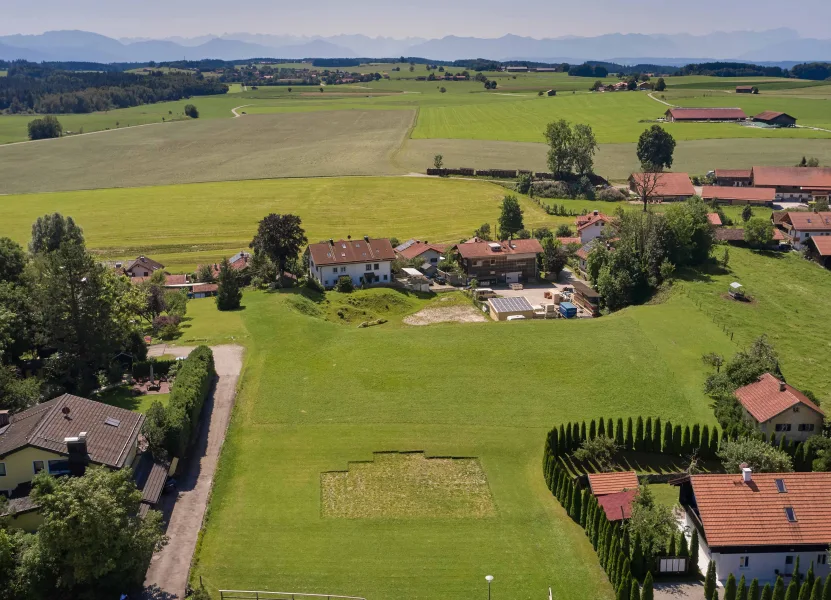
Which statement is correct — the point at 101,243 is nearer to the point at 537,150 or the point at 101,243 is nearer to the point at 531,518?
the point at 531,518

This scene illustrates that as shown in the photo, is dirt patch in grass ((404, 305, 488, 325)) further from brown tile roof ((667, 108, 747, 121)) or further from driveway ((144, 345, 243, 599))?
brown tile roof ((667, 108, 747, 121))

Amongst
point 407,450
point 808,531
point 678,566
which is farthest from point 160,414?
point 808,531

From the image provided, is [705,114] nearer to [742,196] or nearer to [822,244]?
[742,196]

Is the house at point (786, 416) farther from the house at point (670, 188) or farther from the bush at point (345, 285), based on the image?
the house at point (670, 188)

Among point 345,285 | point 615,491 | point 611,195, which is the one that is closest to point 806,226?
point 611,195

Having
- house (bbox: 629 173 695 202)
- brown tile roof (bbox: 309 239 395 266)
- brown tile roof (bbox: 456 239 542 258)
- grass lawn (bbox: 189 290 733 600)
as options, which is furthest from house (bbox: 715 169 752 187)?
brown tile roof (bbox: 309 239 395 266)
